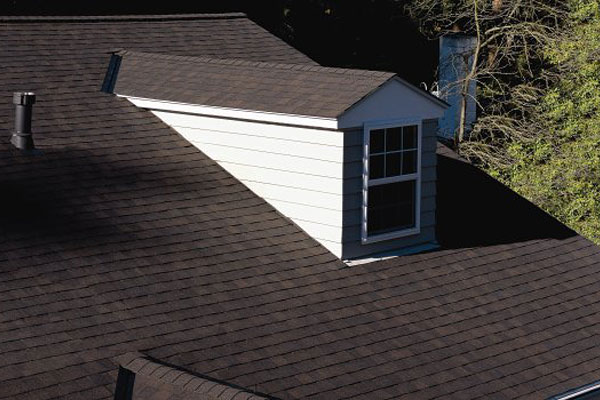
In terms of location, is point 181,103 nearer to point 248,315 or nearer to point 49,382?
point 248,315

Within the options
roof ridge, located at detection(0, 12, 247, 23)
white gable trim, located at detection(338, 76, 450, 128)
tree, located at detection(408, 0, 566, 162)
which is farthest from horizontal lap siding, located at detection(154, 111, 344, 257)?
tree, located at detection(408, 0, 566, 162)

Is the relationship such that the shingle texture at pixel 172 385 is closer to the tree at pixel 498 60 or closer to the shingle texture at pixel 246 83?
the shingle texture at pixel 246 83

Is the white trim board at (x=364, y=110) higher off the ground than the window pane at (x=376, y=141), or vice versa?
the white trim board at (x=364, y=110)

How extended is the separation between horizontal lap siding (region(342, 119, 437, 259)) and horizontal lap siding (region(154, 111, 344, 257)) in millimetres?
Answer: 48

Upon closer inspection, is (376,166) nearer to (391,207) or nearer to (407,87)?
(391,207)

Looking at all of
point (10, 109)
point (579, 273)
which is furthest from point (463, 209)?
point (10, 109)

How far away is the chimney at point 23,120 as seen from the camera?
11.3m

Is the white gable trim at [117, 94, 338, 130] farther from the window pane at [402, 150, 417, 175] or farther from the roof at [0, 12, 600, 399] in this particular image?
the window pane at [402, 150, 417, 175]

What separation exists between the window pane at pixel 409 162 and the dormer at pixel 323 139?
0.03ft

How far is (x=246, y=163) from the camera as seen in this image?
40.8ft

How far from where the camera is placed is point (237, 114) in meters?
12.3

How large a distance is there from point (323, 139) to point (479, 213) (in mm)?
3228

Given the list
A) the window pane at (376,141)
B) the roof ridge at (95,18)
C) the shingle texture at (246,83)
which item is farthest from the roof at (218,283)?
the window pane at (376,141)

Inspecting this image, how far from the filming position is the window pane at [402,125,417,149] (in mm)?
12430
